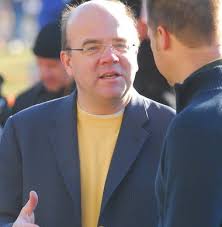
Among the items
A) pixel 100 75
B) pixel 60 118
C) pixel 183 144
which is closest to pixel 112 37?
pixel 100 75

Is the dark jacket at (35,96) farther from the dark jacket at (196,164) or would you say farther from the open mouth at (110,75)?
the dark jacket at (196,164)

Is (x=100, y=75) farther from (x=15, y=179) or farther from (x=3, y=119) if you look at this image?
(x=3, y=119)

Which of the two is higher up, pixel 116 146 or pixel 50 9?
pixel 50 9

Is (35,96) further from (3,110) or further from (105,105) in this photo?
(105,105)

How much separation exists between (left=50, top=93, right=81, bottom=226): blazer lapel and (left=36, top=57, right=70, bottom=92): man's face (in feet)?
6.19

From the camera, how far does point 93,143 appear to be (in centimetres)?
383

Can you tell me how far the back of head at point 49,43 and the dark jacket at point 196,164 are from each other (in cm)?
327

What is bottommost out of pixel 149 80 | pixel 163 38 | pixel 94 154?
pixel 94 154

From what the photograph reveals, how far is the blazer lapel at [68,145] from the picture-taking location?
12.2 feet

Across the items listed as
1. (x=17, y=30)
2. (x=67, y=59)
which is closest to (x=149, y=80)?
(x=67, y=59)

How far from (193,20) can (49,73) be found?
3.19m

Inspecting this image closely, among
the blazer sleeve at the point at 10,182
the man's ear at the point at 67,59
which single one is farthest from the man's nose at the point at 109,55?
the blazer sleeve at the point at 10,182

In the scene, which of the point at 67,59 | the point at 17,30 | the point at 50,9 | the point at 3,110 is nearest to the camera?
the point at 67,59

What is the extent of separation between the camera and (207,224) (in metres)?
2.69
